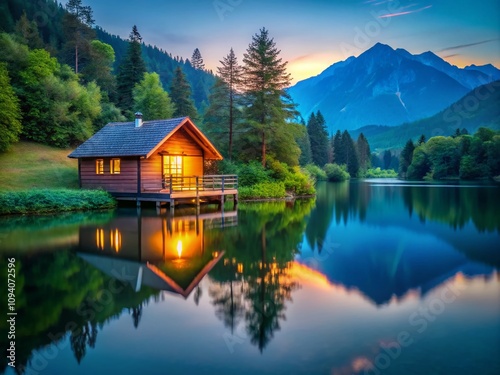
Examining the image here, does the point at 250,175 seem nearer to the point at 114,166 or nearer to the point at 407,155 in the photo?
the point at 114,166

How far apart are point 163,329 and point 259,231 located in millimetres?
10304

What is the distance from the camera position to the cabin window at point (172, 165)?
2786 centimetres

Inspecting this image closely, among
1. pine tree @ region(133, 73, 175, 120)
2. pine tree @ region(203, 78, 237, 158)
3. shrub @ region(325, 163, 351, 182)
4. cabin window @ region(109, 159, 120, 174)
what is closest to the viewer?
cabin window @ region(109, 159, 120, 174)

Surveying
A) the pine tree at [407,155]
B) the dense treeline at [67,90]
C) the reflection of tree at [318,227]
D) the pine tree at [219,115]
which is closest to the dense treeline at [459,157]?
the pine tree at [407,155]

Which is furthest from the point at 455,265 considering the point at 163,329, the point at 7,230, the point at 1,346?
the point at 7,230

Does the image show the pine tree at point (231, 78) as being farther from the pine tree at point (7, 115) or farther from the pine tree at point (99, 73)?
the pine tree at point (99, 73)

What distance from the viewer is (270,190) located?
34906 mm

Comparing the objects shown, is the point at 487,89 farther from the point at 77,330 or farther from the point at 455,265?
the point at 77,330

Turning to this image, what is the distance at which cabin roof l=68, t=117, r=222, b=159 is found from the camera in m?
26.0

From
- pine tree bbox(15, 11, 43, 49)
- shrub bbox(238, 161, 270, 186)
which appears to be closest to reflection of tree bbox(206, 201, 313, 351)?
shrub bbox(238, 161, 270, 186)

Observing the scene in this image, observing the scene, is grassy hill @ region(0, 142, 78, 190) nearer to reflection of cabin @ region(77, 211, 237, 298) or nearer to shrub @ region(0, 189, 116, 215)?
shrub @ region(0, 189, 116, 215)

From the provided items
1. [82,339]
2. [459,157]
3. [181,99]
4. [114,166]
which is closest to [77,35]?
[181,99]

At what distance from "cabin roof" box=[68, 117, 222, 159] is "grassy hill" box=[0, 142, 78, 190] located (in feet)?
13.8

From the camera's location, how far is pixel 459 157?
9406 centimetres
